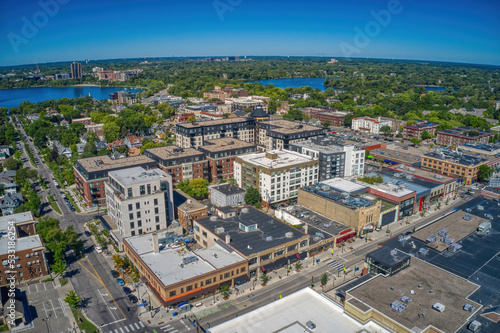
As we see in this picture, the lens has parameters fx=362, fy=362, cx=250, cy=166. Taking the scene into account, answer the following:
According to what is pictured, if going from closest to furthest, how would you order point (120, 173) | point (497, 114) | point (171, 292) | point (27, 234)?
point (171, 292) → point (27, 234) → point (120, 173) → point (497, 114)

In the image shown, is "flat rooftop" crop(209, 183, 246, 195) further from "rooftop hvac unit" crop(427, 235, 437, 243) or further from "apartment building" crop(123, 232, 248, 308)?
"rooftop hvac unit" crop(427, 235, 437, 243)

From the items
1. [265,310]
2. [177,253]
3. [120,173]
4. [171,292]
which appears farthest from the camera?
[120,173]

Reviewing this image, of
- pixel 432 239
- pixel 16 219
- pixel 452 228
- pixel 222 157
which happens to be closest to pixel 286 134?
pixel 222 157

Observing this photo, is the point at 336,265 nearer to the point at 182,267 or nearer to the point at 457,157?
the point at 182,267

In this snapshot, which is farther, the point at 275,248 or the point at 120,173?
the point at 120,173

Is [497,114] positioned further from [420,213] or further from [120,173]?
[120,173]

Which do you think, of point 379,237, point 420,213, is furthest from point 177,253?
point 420,213

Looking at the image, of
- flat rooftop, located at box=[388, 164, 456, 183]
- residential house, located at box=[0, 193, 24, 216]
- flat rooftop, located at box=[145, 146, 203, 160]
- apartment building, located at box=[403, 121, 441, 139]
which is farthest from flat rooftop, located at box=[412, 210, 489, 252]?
apartment building, located at box=[403, 121, 441, 139]

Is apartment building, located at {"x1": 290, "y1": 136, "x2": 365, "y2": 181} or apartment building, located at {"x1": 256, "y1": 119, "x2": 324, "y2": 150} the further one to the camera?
apartment building, located at {"x1": 256, "y1": 119, "x2": 324, "y2": 150}
